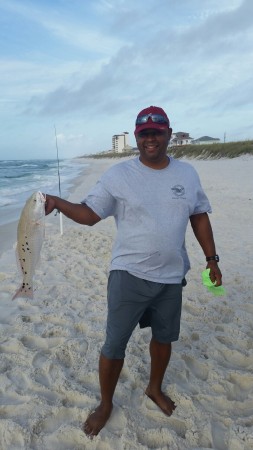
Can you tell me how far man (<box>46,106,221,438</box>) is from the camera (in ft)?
7.96

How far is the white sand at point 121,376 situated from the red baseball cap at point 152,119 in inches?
79.6

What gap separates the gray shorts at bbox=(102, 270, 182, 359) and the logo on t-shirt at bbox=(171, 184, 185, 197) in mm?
591

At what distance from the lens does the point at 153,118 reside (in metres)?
2.48

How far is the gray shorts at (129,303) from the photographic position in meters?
2.47

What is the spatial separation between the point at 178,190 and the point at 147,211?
247mm

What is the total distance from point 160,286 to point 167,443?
3.44 ft

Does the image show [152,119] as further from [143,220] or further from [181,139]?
[181,139]

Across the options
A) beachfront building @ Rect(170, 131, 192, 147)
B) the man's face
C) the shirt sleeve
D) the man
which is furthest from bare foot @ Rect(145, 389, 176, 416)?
beachfront building @ Rect(170, 131, 192, 147)

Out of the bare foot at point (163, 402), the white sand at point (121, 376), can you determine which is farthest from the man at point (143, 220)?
the bare foot at point (163, 402)

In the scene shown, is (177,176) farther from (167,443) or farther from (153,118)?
(167,443)

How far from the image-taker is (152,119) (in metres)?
2.48

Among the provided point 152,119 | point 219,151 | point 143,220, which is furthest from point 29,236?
point 219,151

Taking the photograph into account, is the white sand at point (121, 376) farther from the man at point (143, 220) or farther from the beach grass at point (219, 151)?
the beach grass at point (219, 151)

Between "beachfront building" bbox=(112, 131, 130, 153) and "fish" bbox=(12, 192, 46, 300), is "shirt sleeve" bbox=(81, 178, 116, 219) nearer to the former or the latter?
"fish" bbox=(12, 192, 46, 300)
